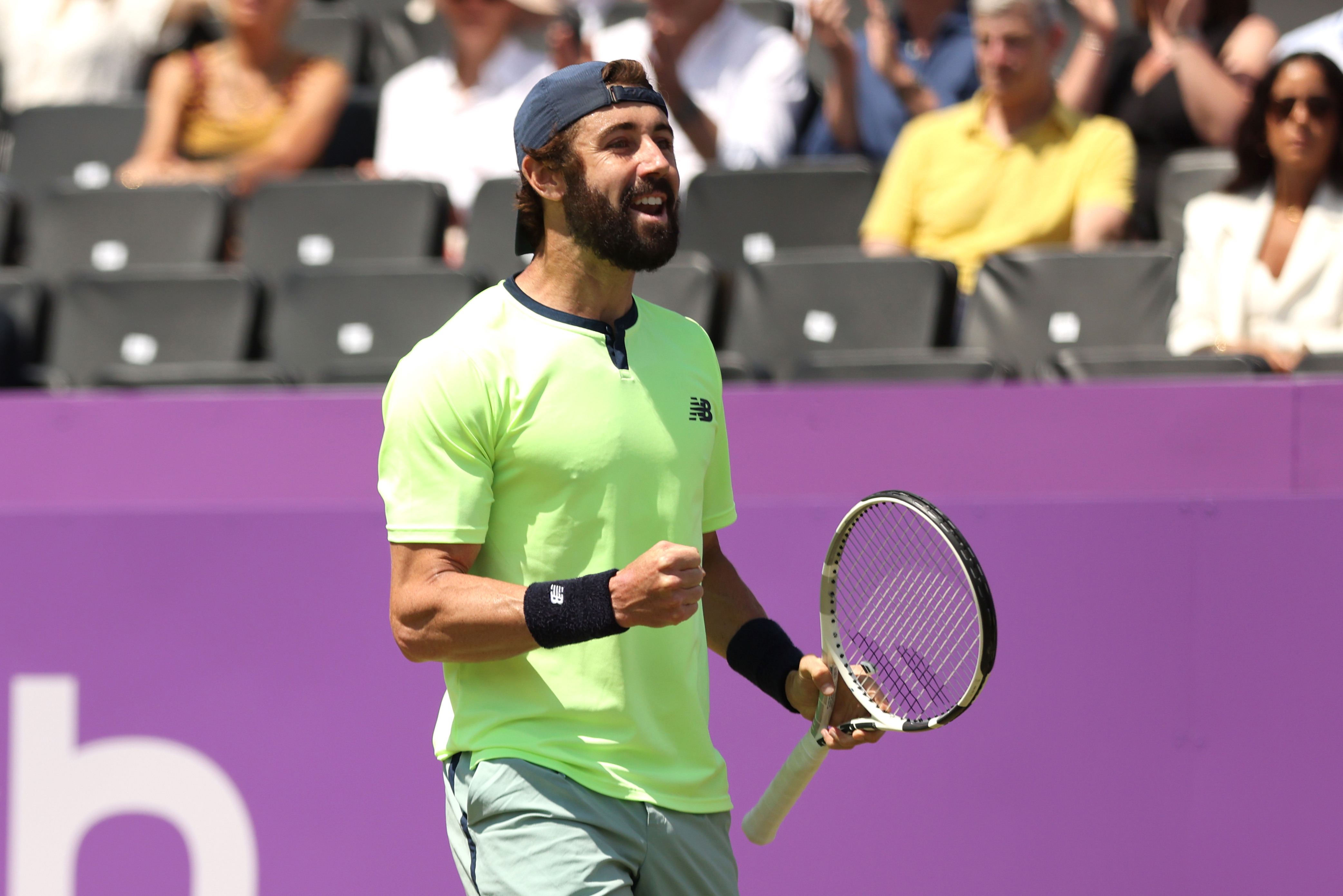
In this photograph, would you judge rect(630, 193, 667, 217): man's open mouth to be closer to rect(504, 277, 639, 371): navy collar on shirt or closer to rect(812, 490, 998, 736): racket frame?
rect(504, 277, 639, 371): navy collar on shirt

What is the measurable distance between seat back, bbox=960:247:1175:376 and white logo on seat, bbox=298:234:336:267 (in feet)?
7.44

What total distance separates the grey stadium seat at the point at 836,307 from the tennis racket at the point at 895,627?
1608 mm

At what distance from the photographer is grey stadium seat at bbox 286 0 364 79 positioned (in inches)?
271

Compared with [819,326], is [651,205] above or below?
above

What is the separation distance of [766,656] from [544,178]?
788 millimetres

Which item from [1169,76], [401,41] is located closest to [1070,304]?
[1169,76]

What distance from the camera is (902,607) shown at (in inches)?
103

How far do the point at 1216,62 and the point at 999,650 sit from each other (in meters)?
2.87

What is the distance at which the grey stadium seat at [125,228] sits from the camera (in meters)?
5.45

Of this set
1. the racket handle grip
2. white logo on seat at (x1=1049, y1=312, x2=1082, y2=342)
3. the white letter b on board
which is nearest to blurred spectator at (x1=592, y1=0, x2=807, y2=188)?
white logo on seat at (x1=1049, y1=312, x2=1082, y2=342)

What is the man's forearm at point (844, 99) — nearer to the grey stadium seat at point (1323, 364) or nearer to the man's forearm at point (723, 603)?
the grey stadium seat at point (1323, 364)

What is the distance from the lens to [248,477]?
3551 millimetres

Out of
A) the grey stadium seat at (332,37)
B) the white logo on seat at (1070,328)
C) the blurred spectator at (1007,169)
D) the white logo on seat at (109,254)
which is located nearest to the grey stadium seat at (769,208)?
the blurred spectator at (1007,169)

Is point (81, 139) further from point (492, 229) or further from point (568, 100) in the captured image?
point (568, 100)
